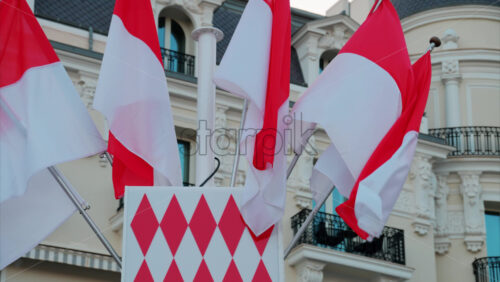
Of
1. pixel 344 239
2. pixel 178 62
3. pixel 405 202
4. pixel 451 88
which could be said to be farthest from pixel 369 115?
pixel 451 88

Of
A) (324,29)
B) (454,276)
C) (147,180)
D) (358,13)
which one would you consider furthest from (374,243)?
(147,180)

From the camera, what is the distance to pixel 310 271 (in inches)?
785

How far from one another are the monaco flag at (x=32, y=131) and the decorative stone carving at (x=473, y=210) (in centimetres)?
1515

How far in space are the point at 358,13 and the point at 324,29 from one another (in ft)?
18.0

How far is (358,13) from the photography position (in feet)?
92.7

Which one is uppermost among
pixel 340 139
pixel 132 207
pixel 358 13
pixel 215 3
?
pixel 358 13

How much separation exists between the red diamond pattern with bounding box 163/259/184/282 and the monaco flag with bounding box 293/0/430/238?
4.60ft

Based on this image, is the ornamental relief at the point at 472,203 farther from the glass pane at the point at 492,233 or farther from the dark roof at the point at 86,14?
the dark roof at the point at 86,14

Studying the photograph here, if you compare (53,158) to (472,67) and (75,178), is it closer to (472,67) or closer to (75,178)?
(75,178)

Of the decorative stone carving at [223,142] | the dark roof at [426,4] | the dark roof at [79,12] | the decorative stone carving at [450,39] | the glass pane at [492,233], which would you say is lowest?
the glass pane at [492,233]

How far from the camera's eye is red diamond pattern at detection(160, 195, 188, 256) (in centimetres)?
852

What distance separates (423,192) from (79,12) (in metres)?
8.19

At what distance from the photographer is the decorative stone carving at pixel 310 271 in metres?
19.9

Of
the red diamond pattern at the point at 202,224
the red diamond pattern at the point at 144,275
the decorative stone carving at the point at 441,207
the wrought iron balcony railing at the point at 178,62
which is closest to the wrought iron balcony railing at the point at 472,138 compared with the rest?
the decorative stone carving at the point at 441,207
